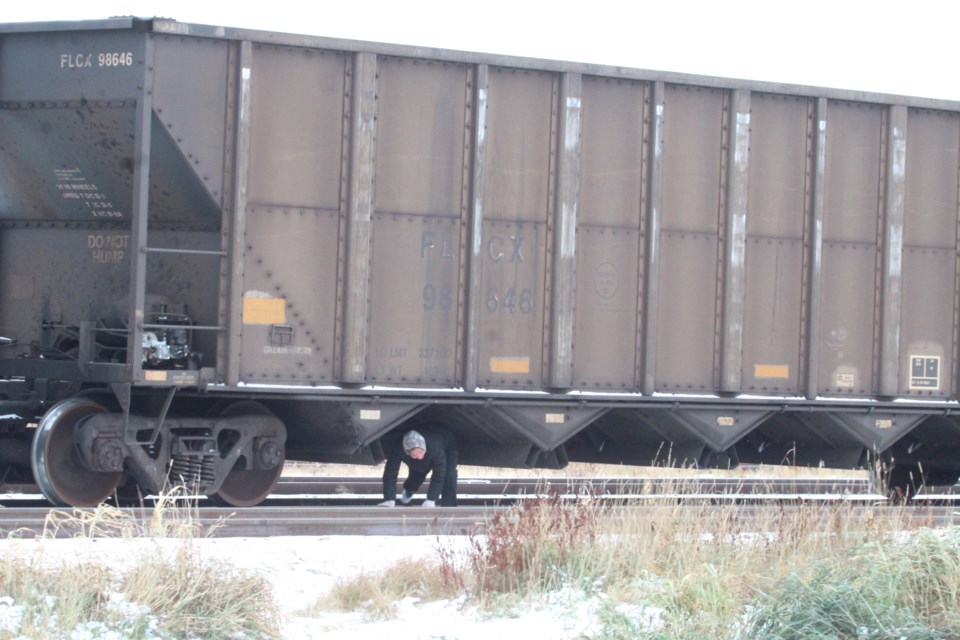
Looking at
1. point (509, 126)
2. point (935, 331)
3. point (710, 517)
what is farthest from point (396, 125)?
point (935, 331)

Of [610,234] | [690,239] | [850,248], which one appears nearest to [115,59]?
[610,234]

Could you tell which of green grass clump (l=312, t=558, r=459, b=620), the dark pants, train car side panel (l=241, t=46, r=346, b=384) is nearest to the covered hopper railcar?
train car side panel (l=241, t=46, r=346, b=384)

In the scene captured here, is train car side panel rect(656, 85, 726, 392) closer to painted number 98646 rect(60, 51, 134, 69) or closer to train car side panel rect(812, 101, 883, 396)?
train car side panel rect(812, 101, 883, 396)

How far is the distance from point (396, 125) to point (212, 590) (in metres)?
5.19

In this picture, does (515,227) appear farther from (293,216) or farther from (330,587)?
(330,587)

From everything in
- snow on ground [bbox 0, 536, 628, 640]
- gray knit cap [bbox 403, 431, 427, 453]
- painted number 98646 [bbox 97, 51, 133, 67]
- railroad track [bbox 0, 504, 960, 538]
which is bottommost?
snow on ground [bbox 0, 536, 628, 640]

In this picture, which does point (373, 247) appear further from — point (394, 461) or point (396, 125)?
point (394, 461)

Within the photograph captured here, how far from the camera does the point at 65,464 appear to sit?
9438mm

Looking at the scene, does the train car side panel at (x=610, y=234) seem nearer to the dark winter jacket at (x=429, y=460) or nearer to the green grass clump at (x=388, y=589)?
the dark winter jacket at (x=429, y=460)

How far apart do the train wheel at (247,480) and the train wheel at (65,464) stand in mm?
951

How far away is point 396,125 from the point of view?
1022 centimetres

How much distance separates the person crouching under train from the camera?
10414mm

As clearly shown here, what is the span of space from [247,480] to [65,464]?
1616 mm

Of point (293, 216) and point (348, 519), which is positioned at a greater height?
point (293, 216)
